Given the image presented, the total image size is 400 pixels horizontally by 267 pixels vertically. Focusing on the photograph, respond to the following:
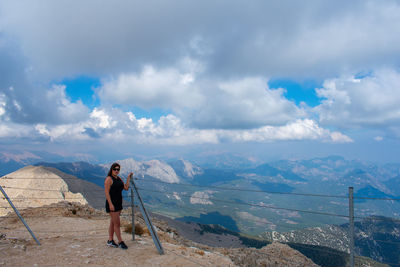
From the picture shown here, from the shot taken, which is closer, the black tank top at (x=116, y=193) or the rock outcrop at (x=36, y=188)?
the black tank top at (x=116, y=193)

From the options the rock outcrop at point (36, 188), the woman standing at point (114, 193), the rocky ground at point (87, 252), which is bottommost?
the rock outcrop at point (36, 188)

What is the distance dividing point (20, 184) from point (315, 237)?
189m

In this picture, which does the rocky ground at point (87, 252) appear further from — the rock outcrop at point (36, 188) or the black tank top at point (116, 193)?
the rock outcrop at point (36, 188)

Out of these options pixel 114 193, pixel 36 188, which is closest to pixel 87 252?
pixel 114 193

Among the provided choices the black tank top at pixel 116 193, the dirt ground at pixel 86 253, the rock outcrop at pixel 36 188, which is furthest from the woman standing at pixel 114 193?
the rock outcrop at pixel 36 188

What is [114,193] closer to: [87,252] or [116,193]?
[116,193]

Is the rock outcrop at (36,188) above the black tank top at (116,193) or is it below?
below

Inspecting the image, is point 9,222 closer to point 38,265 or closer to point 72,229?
point 72,229

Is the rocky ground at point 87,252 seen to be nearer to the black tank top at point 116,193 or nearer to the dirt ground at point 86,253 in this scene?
the dirt ground at point 86,253

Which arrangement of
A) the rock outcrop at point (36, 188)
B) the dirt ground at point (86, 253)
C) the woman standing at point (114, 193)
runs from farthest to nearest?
the rock outcrop at point (36, 188) → the woman standing at point (114, 193) → the dirt ground at point (86, 253)

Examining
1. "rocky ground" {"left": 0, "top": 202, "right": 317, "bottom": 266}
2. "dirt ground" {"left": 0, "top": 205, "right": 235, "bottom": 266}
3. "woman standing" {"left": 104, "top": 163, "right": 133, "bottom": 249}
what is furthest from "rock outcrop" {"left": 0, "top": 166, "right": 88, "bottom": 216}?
"woman standing" {"left": 104, "top": 163, "right": 133, "bottom": 249}

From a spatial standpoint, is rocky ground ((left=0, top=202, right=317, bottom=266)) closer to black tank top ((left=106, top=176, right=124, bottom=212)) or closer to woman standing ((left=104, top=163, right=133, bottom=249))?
woman standing ((left=104, top=163, right=133, bottom=249))

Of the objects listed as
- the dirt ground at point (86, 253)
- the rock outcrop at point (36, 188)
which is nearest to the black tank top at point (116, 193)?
the dirt ground at point (86, 253)

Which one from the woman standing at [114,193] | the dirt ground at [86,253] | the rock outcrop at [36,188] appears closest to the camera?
the dirt ground at [86,253]
